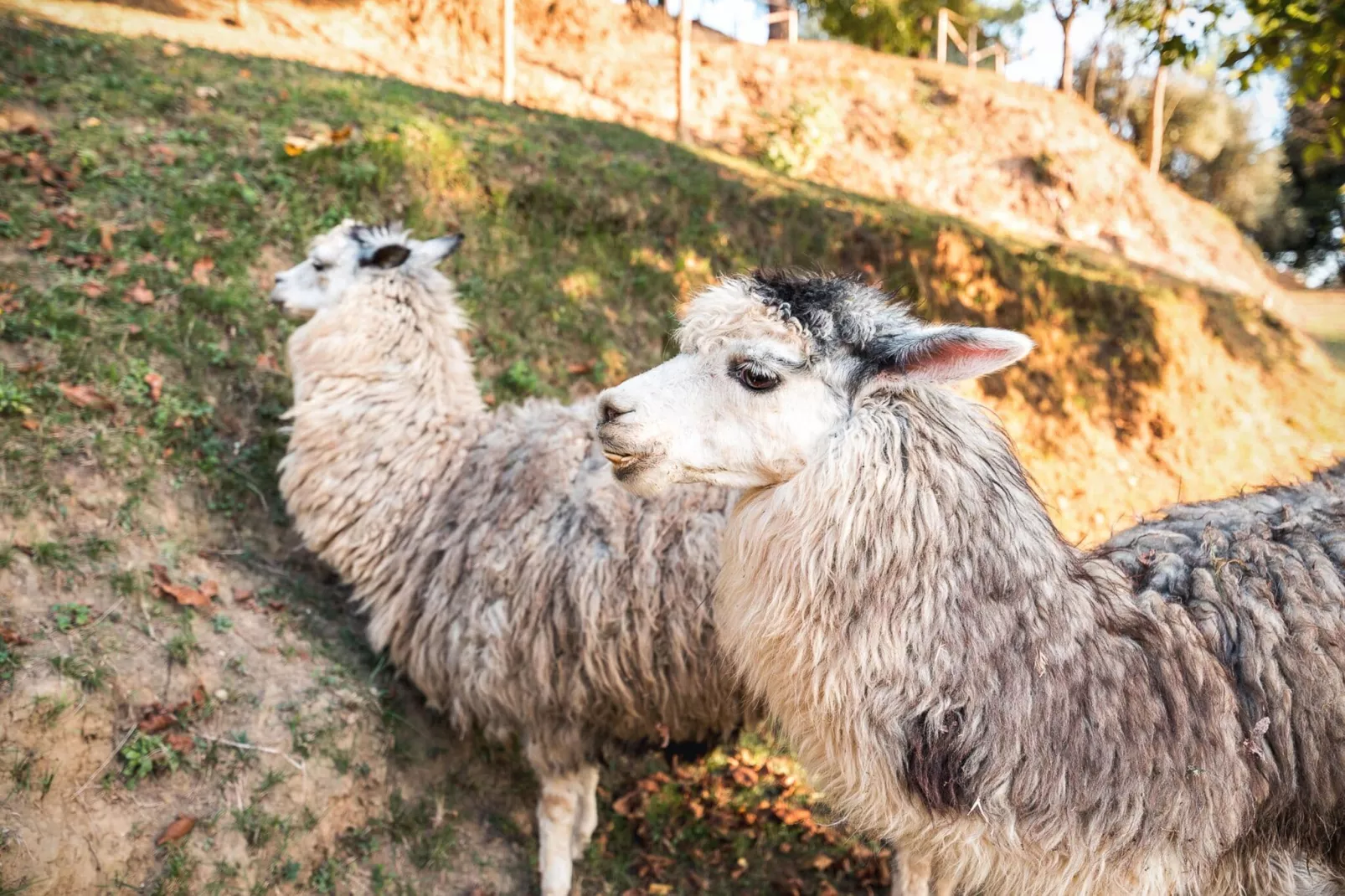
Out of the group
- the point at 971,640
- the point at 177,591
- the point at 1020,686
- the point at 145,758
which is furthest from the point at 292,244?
the point at 1020,686

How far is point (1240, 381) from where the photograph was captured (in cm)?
1226

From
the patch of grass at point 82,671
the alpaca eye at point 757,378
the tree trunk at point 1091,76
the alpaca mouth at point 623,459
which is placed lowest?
the patch of grass at point 82,671

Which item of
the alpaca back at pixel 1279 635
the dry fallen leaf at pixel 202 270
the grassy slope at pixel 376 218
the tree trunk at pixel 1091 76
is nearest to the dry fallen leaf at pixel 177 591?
the grassy slope at pixel 376 218

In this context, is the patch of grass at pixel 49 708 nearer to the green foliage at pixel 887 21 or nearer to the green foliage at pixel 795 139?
the green foliage at pixel 795 139

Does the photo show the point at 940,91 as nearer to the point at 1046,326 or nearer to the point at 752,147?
the point at 752,147

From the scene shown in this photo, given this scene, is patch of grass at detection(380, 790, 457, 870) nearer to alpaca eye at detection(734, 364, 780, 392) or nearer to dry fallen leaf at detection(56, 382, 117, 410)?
dry fallen leaf at detection(56, 382, 117, 410)

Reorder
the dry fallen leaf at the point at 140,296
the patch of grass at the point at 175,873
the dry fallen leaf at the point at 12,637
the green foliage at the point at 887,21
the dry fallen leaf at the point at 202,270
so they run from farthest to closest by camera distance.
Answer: the green foliage at the point at 887,21, the dry fallen leaf at the point at 202,270, the dry fallen leaf at the point at 140,296, the dry fallen leaf at the point at 12,637, the patch of grass at the point at 175,873

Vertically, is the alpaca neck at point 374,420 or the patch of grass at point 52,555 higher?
the alpaca neck at point 374,420

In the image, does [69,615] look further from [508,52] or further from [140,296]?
[508,52]

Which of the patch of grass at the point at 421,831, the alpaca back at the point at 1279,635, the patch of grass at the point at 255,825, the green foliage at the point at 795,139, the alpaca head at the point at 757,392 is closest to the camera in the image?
the alpaca back at the point at 1279,635

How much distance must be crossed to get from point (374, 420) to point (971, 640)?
3.30 m

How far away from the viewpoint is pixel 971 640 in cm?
256

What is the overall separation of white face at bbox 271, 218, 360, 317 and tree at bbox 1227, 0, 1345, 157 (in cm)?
492

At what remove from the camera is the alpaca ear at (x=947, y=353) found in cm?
245
